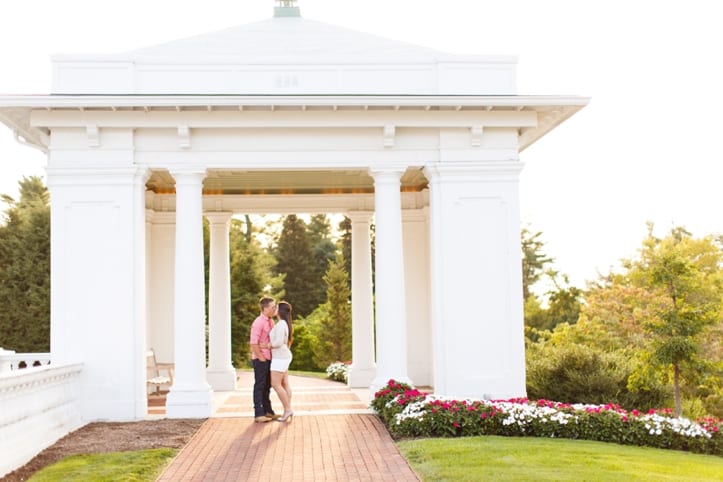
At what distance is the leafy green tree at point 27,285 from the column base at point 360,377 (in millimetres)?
17040

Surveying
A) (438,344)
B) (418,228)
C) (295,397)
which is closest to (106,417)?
(295,397)

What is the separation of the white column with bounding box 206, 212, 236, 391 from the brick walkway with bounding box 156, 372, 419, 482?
12.6 feet

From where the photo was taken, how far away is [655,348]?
17938 millimetres

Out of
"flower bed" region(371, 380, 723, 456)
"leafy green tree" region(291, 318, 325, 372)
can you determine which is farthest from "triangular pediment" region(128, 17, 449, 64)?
"leafy green tree" region(291, 318, 325, 372)

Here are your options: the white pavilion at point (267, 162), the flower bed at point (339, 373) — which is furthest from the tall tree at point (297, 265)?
the white pavilion at point (267, 162)

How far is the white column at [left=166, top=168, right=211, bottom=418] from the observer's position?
601 inches

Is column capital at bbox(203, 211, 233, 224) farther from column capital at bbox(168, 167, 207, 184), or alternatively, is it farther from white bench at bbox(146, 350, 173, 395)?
column capital at bbox(168, 167, 207, 184)

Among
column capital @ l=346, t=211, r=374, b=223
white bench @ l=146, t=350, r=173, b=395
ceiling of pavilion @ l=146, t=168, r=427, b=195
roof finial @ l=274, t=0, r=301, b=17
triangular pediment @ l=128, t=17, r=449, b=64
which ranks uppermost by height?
roof finial @ l=274, t=0, r=301, b=17

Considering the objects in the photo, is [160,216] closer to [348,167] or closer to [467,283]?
[348,167]

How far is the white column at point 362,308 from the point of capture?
21312mm

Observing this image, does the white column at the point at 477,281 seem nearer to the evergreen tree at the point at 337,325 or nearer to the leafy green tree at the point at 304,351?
the evergreen tree at the point at 337,325

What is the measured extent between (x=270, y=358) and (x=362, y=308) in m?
6.90

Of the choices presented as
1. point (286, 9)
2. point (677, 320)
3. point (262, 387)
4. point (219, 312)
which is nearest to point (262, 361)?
point (262, 387)

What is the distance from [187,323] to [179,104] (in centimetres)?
392
